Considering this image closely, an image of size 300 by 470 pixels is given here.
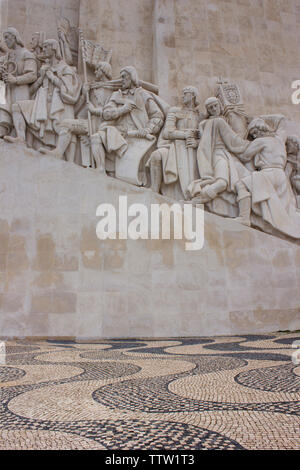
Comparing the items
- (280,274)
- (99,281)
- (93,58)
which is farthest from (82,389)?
(93,58)

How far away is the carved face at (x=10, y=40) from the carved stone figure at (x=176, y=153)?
13.1 ft

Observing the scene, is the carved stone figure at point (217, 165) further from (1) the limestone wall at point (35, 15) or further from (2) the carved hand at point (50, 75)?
(1) the limestone wall at point (35, 15)

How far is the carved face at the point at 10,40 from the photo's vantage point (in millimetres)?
8156

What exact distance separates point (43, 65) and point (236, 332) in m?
6.95

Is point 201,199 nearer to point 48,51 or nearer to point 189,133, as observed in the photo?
point 189,133

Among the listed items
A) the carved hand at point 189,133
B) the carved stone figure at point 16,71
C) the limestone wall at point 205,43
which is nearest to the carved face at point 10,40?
the carved stone figure at point 16,71

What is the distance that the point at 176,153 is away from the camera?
7.22 meters

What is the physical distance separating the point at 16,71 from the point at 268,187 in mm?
5977

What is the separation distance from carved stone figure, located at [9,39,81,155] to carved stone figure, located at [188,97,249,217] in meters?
2.90

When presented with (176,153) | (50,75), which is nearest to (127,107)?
(176,153)

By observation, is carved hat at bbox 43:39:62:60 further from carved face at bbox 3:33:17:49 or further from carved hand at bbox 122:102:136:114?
carved hand at bbox 122:102:136:114

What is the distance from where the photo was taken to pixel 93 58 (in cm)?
870

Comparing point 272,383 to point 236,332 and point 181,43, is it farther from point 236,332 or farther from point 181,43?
Result: point 181,43
